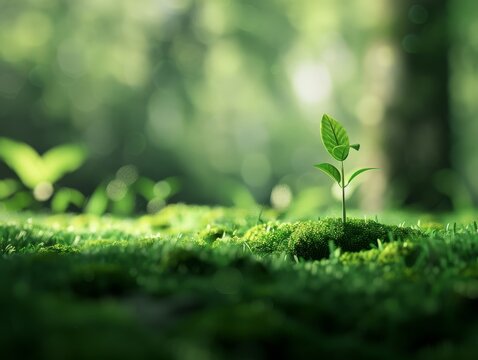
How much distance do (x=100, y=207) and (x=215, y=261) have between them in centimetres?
503

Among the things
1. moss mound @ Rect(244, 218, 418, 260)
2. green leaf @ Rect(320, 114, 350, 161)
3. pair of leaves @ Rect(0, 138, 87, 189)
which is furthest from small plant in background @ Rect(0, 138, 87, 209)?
green leaf @ Rect(320, 114, 350, 161)

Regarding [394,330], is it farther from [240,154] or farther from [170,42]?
[240,154]

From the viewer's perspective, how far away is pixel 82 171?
2034 centimetres

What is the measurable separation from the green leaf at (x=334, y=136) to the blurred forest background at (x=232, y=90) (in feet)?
12.2

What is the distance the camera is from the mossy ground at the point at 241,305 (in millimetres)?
1784

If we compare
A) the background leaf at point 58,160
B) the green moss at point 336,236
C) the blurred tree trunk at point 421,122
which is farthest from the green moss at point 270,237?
the blurred tree trunk at point 421,122

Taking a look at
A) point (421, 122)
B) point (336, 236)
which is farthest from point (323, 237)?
point (421, 122)

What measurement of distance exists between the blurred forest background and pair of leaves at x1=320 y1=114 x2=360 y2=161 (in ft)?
12.2

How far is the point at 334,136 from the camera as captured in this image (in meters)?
3.88

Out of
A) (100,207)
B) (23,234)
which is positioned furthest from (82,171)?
(23,234)

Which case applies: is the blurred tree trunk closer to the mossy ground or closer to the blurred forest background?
the blurred forest background

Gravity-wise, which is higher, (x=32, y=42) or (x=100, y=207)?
(x=32, y=42)

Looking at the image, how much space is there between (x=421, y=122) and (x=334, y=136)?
5.37m

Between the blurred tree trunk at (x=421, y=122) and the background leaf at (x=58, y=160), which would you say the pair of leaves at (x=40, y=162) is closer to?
the background leaf at (x=58, y=160)
